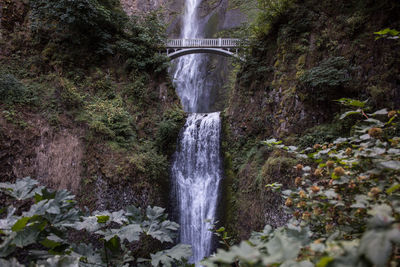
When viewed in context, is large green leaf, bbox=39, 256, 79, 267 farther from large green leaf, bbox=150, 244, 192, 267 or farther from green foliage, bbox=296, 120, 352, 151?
green foliage, bbox=296, 120, 352, 151

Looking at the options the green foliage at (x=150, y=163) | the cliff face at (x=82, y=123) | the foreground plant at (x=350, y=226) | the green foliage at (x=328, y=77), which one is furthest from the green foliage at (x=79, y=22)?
the foreground plant at (x=350, y=226)

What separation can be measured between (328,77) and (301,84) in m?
0.87

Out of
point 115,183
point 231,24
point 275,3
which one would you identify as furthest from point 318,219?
point 231,24

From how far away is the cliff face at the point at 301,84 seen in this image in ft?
16.5

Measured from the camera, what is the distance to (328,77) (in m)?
5.45

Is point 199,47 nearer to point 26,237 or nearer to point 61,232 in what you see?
point 61,232

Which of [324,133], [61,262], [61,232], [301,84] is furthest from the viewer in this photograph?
[301,84]

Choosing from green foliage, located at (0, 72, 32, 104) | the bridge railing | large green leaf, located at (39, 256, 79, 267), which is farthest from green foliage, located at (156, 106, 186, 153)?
large green leaf, located at (39, 256, 79, 267)

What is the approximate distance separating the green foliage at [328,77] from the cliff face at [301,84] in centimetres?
2

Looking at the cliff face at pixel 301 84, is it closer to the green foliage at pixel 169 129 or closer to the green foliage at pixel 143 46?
the green foliage at pixel 169 129

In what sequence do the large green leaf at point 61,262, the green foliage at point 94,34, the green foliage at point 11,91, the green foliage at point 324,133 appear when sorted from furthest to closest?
the green foliage at point 94,34, the green foliage at point 11,91, the green foliage at point 324,133, the large green leaf at point 61,262

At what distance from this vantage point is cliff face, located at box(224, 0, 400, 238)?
5023mm

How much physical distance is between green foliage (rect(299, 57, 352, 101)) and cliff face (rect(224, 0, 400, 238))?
21 millimetres

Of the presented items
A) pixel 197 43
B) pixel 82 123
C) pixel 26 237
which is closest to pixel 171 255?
pixel 26 237
